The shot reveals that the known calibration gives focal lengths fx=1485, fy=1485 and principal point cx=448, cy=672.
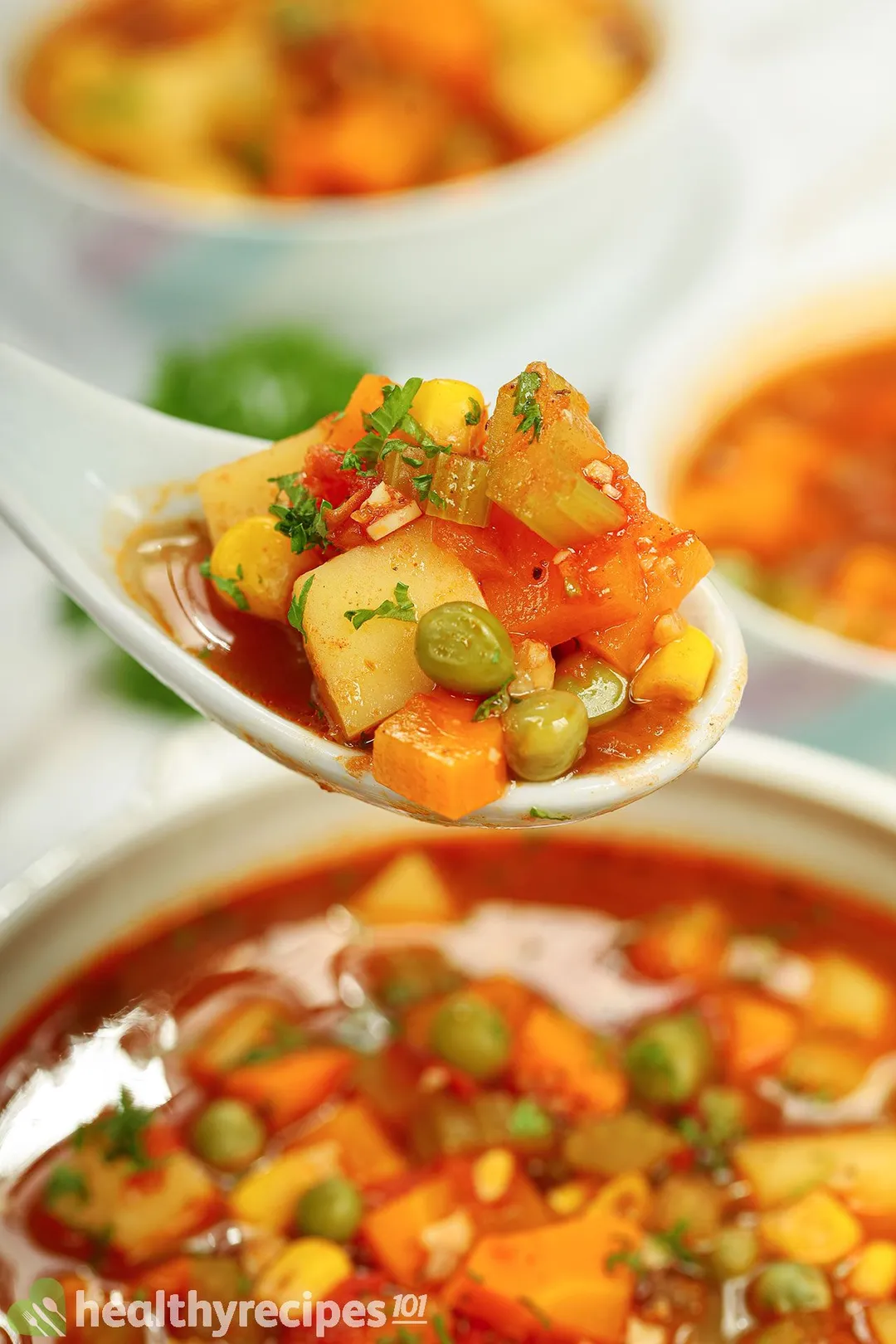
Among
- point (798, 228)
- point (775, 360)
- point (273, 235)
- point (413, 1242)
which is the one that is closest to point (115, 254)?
point (273, 235)

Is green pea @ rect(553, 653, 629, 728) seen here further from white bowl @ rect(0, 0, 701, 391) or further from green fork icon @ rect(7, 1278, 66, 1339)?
white bowl @ rect(0, 0, 701, 391)

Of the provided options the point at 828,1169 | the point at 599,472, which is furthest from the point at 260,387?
the point at 828,1169

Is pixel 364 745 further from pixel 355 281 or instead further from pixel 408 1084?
pixel 355 281

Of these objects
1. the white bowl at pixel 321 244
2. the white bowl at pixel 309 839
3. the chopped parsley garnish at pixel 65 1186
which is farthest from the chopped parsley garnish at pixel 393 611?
the white bowl at pixel 321 244

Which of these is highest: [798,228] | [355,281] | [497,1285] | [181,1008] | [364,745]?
[364,745]

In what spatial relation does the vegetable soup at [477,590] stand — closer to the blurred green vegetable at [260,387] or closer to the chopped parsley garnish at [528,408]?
the chopped parsley garnish at [528,408]

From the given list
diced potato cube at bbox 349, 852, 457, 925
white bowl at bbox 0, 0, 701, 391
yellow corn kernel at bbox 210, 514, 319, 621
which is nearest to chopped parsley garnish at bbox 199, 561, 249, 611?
yellow corn kernel at bbox 210, 514, 319, 621
